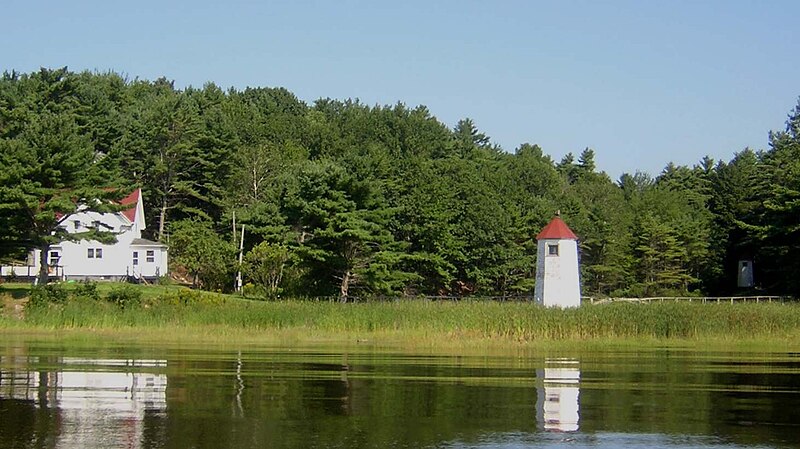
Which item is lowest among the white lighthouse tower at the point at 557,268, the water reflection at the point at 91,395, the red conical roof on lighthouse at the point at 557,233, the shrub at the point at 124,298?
the water reflection at the point at 91,395

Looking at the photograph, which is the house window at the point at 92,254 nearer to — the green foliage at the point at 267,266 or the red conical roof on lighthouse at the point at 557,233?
the green foliage at the point at 267,266

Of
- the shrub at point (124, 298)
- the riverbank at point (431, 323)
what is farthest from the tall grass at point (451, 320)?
the shrub at point (124, 298)

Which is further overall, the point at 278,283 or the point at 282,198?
the point at 282,198

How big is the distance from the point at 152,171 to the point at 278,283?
87.5 feet

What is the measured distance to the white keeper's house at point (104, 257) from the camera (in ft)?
278

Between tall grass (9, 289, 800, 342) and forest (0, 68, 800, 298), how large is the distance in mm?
19726

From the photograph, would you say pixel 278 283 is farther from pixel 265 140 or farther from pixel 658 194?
pixel 658 194

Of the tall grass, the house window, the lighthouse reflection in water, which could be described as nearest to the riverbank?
the tall grass

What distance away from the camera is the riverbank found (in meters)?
44.8

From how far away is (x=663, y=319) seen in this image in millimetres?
46125

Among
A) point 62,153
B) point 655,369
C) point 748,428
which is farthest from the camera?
point 62,153

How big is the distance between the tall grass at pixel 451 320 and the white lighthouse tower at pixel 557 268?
12992 millimetres

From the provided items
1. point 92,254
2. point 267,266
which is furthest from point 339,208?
point 92,254

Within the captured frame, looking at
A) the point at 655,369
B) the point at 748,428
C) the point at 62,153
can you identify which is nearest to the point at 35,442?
the point at 748,428
